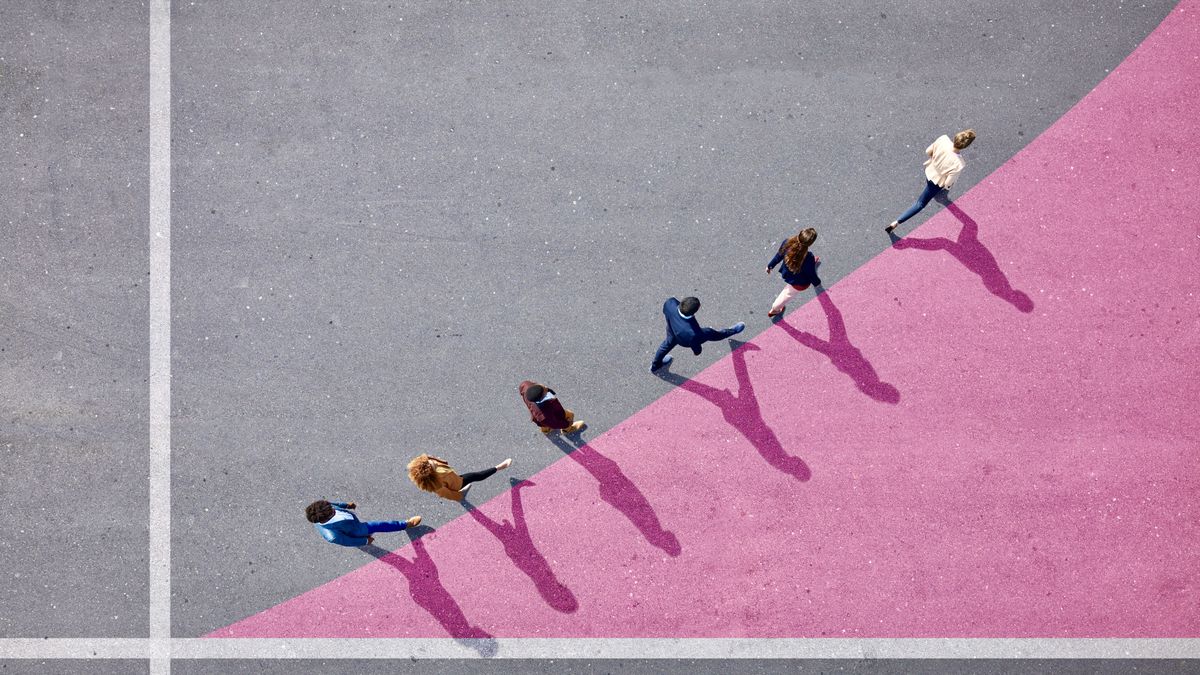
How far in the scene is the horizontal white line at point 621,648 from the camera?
6.30 metres

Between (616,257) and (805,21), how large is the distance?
2792 millimetres

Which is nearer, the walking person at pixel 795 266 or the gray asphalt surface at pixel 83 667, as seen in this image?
the walking person at pixel 795 266

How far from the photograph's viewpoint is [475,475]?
6066 mm

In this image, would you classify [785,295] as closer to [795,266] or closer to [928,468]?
[795,266]

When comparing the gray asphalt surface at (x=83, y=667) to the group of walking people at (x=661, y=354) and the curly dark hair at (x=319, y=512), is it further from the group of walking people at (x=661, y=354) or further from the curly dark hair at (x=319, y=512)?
the curly dark hair at (x=319, y=512)

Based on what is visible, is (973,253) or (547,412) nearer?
(547,412)

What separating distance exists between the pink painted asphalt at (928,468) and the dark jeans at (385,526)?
1.13 ft

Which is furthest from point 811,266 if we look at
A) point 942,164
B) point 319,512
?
point 319,512

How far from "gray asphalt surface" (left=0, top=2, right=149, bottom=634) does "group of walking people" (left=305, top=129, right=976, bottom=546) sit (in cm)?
214

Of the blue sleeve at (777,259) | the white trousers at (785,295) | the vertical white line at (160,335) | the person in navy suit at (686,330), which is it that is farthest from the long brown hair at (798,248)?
the vertical white line at (160,335)

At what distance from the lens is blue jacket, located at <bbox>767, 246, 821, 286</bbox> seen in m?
5.82

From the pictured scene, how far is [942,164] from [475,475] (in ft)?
15.3

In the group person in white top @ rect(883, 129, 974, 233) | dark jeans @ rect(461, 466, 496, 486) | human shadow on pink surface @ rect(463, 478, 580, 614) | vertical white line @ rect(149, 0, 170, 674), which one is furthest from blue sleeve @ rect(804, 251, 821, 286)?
vertical white line @ rect(149, 0, 170, 674)

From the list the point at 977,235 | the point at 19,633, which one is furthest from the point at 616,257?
the point at 19,633
